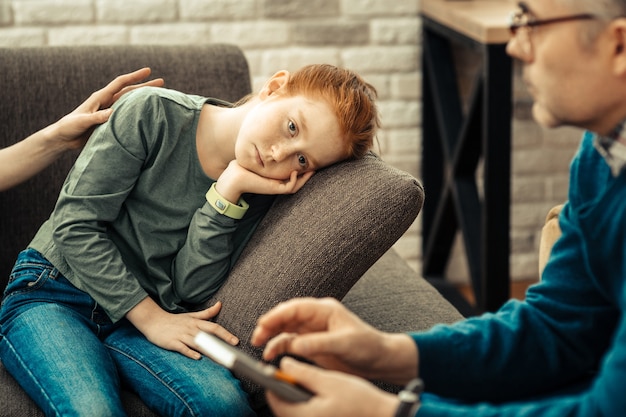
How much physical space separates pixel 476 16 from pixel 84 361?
5.09ft

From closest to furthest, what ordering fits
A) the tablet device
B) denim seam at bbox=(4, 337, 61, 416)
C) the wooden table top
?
the tablet device < denim seam at bbox=(4, 337, 61, 416) < the wooden table top

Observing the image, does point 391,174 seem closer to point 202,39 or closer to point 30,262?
point 30,262

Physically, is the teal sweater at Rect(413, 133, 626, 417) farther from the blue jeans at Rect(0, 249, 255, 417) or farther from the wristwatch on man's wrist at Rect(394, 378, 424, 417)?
the blue jeans at Rect(0, 249, 255, 417)

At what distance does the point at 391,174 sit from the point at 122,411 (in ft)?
1.91

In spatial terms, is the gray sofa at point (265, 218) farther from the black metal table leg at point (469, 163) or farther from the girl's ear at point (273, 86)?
the black metal table leg at point (469, 163)

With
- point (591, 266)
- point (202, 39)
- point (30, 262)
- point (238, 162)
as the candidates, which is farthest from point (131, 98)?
point (202, 39)

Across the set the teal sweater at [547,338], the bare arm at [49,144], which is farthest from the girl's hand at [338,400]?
the bare arm at [49,144]

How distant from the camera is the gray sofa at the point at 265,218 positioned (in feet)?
5.06

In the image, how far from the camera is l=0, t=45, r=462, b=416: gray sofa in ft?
5.06

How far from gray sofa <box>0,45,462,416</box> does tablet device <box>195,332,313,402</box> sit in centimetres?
48

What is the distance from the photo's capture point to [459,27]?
8.63ft

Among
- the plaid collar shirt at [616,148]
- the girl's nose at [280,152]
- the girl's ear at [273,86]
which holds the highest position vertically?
the plaid collar shirt at [616,148]

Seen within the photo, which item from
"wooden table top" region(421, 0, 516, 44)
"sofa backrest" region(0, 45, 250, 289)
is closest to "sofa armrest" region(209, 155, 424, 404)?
"sofa backrest" region(0, 45, 250, 289)

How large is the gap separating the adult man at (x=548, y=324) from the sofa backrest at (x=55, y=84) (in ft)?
3.00
